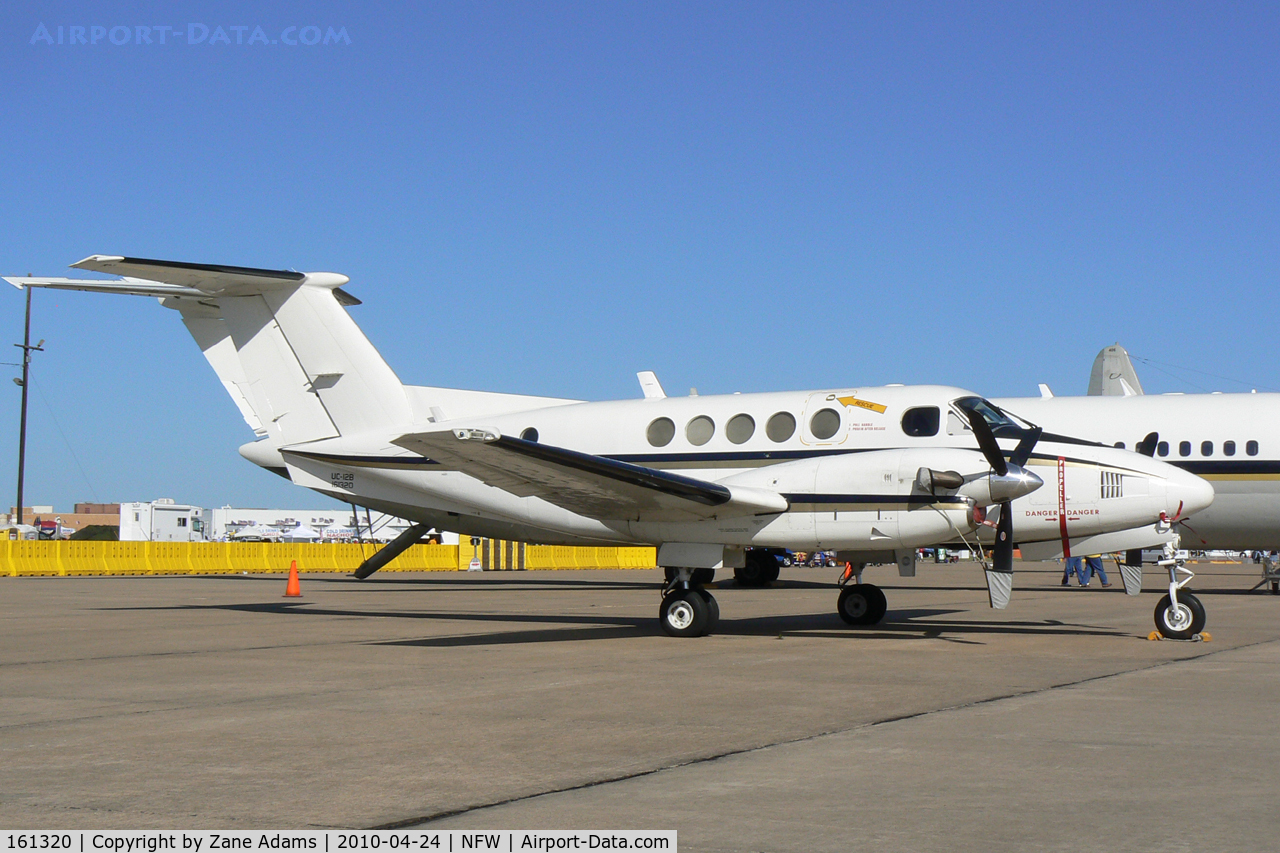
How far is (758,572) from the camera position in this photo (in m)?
28.4

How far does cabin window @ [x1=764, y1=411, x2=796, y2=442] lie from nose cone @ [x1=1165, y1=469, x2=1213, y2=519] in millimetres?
4698

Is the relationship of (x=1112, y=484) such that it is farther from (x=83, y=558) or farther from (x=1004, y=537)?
(x=83, y=558)

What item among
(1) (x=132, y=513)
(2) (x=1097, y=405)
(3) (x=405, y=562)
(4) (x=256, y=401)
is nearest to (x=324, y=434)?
(4) (x=256, y=401)

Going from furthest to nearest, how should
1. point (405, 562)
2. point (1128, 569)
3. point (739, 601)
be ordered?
point (405, 562), point (739, 601), point (1128, 569)

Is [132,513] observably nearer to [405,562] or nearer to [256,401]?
[405,562]

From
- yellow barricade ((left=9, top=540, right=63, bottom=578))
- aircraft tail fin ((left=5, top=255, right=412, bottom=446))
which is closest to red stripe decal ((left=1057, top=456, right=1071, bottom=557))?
aircraft tail fin ((left=5, top=255, right=412, bottom=446))

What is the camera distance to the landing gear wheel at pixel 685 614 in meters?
13.5

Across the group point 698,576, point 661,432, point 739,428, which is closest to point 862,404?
point 739,428

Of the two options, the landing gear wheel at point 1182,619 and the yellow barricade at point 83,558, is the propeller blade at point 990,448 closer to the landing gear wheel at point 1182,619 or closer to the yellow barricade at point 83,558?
the landing gear wheel at point 1182,619

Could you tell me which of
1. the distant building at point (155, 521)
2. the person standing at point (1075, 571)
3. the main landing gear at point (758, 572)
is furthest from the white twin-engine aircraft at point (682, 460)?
the distant building at point (155, 521)

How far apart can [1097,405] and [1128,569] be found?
6.62 meters

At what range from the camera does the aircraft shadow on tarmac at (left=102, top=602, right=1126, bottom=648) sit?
1364 centimetres

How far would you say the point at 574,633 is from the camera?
14422 mm

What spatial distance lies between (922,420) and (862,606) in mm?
2702
